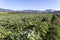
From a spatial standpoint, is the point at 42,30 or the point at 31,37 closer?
the point at 31,37

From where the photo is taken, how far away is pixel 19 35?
12844mm

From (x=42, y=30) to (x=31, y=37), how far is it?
3729mm

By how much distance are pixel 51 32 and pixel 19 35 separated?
4121 mm

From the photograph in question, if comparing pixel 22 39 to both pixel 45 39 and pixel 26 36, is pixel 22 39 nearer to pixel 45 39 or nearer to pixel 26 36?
pixel 26 36

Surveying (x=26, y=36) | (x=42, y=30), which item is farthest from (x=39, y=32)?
(x=26, y=36)

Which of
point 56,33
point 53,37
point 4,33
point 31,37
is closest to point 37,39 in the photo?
point 31,37

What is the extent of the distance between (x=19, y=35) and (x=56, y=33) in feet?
13.6

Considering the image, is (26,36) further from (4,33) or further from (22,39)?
(4,33)

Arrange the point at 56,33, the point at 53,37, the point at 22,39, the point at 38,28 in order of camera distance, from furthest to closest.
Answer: the point at 38,28
the point at 56,33
the point at 53,37
the point at 22,39

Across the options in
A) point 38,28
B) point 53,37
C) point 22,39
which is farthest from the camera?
point 38,28

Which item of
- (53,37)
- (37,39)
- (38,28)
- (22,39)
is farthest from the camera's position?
(38,28)

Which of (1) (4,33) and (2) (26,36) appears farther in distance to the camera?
(1) (4,33)

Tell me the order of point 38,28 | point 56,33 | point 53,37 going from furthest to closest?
point 38,28
point 56,33
point 53,37

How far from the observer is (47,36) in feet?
49.4
